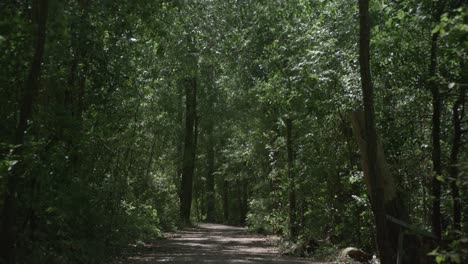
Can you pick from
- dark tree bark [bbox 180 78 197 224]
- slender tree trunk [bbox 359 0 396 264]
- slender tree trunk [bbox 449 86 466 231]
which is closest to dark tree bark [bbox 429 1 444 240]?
slender tree trunk [bbox 449 86 466 231]

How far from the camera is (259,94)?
59.6 feet

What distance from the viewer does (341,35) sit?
36.3 feet

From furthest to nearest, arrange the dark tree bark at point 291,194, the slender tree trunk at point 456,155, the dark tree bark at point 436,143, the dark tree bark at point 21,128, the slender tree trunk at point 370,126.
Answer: the dark tree bark at point 291,194 → the dark tree bark at point 436,143 → the slender tree trunk at point 456,155 → the slender tree trunk at point 370,126 → the dark tree bark at point 21,128

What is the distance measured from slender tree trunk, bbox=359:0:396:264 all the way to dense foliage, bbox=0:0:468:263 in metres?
0.66

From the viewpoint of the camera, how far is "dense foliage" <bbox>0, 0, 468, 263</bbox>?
806cm

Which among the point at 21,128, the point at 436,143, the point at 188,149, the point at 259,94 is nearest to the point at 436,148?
the point at 436,143

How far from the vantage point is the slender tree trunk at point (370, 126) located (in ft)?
27.3

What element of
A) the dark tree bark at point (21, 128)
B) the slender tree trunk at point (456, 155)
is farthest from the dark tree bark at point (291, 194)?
the dark tree bark at point (21, 128)

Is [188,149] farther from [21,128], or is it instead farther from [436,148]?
[21,128]

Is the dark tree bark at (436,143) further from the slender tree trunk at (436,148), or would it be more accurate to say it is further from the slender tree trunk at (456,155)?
the slender tree trunk at (456,155)

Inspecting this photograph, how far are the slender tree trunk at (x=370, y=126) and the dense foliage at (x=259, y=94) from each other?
66cm

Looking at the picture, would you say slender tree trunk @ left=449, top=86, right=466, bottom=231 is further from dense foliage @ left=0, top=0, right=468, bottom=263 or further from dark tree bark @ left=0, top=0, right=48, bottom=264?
dark tree bark @ left=0, top=0, right=48, bottom=264

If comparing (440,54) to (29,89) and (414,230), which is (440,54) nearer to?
(414,230)

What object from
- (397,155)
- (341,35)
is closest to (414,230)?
(397,155)
